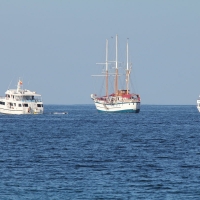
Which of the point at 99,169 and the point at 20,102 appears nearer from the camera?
the point at 99,169

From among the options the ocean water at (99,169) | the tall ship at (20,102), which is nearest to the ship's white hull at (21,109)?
the tall ship at (20,102)

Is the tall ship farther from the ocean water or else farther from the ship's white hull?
the ocean water

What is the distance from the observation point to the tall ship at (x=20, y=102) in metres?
176

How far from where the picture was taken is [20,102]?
177m

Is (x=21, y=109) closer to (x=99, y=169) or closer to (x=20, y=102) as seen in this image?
(x=20, y=102)

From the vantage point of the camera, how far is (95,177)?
5566cm

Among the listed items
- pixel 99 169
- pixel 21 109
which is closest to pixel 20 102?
pixel 21 109

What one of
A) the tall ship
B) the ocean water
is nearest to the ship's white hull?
the tall ship

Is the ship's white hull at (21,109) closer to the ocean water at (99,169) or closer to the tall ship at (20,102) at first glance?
the tall ship at (20,102)

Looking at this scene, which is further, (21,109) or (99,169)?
(21,109)

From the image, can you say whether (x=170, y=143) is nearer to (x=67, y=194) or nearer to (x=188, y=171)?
(x=188, y=171)

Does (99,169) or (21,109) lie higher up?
(21,109)

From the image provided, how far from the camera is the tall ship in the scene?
175875mm

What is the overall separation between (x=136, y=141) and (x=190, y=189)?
4203 centimetres
